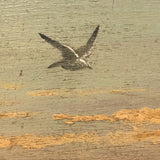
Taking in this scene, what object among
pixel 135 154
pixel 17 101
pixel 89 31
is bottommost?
pixel 135 154

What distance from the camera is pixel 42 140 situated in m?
0.66

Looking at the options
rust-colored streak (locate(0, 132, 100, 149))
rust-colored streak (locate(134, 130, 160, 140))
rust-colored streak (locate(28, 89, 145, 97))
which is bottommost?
rust-colored streak (locate(0, 132, 100, 149))

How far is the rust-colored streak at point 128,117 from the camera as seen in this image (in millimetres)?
652

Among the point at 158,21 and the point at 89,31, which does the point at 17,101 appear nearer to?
the point at 89,31

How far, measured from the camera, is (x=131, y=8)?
621 mm

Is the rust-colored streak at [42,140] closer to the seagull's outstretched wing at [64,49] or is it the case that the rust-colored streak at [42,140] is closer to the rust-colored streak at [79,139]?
the rust-colored streak at [79,139]

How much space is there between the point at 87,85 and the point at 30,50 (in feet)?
0.67

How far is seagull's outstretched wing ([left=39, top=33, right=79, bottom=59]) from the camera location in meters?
0.62

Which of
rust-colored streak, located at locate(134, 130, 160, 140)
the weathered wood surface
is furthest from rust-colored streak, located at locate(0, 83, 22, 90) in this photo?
rust-colored streak, located at locate(134, 130, 160, 140)

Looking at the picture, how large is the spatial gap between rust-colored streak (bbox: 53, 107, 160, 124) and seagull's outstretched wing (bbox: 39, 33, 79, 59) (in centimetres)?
19

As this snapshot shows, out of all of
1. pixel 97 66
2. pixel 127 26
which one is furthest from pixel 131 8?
pixel 97 66

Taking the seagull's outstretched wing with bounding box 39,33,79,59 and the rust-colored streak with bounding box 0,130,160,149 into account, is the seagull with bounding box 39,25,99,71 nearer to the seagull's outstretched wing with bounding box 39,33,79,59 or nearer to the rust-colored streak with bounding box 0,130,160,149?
the seagull's outstretched wing with bounding box 39,33,79,59

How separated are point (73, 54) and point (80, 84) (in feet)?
0.31

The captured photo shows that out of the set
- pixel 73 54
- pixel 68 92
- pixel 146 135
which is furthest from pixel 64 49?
pixel 146 135
